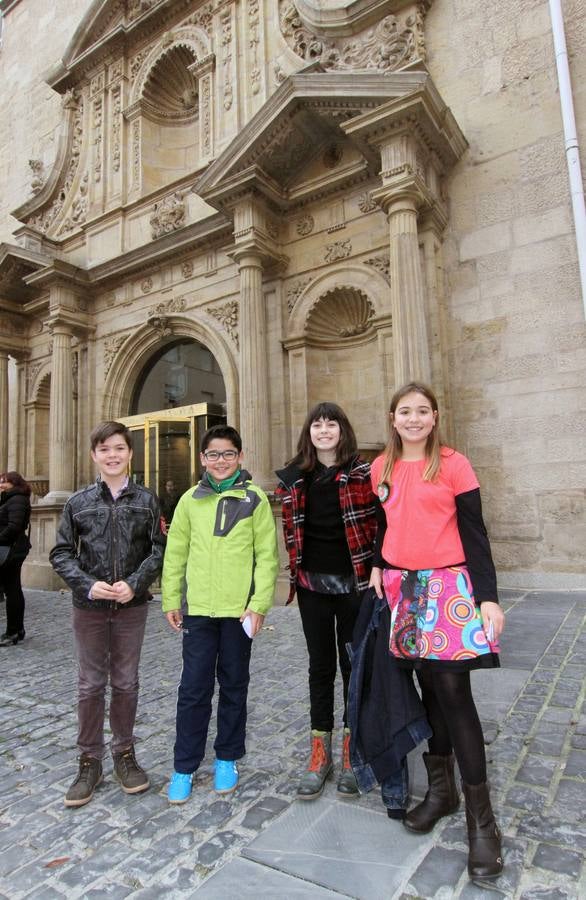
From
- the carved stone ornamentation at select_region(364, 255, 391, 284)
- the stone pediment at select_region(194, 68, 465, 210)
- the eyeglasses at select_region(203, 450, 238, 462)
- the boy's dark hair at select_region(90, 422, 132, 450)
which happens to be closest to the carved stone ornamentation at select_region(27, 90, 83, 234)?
the stone pediment at select_region(194, 68, 465, 210)

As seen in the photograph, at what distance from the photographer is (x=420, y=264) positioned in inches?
293

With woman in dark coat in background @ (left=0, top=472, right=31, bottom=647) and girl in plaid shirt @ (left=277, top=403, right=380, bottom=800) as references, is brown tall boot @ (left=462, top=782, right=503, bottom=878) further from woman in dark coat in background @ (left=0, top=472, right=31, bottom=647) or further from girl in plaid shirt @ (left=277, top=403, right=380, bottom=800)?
woman in dark coat in background @ (left=0, top=472, right=31, bottom=647)

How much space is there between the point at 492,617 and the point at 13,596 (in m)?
5.66

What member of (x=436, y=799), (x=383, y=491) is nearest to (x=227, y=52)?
(x=383, y=491)

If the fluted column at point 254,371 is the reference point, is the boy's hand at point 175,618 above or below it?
below

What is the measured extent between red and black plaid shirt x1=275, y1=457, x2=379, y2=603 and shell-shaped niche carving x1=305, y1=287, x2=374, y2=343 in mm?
6440

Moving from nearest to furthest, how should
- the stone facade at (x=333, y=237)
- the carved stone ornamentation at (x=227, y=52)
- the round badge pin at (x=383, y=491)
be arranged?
the round badge pin at (x=383, y=491)
the stone facade at (x=333, y=237)
the carved stone ornamentation at (x=227, y=52)

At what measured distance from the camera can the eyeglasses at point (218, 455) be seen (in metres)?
2.75

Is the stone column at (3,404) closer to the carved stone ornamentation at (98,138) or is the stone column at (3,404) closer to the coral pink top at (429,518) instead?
the carved stone ornamentation at (98,138)

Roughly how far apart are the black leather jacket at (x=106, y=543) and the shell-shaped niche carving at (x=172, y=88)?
39.0ft

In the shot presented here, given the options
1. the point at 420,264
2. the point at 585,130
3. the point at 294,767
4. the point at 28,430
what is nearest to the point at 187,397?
the point at 28,430

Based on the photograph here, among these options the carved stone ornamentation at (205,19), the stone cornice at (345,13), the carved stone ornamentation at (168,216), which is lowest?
the carved stone ornamentation at (168,216)

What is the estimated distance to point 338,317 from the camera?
358 inches

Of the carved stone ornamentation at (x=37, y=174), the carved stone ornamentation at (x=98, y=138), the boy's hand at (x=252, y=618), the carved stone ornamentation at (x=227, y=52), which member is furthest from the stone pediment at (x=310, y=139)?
the carved stone ornamentation at (x=37, y=174)
